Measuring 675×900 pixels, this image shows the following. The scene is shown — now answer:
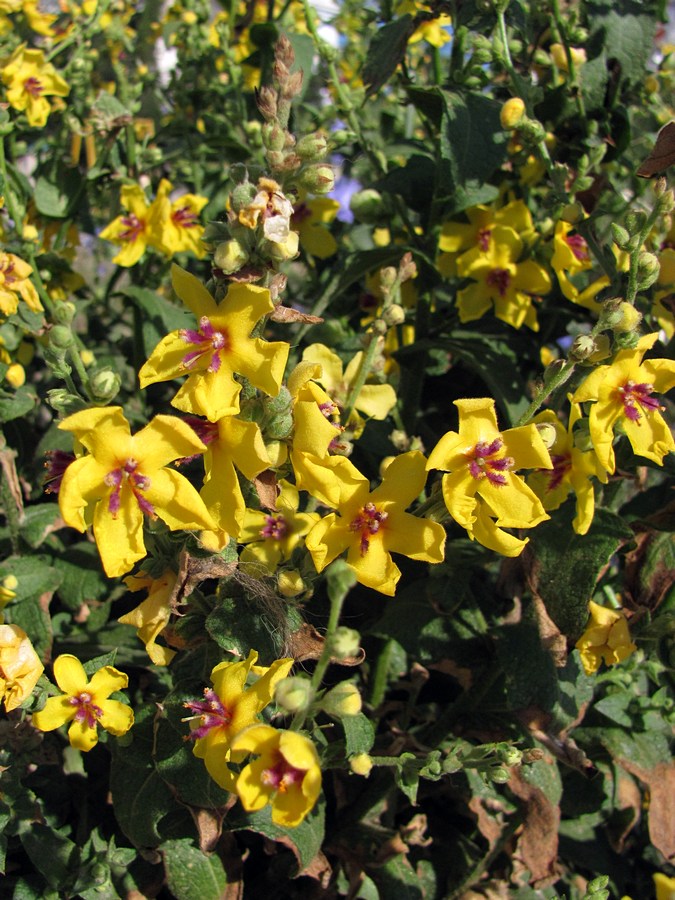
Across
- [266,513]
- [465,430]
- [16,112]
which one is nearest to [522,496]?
[465,430]

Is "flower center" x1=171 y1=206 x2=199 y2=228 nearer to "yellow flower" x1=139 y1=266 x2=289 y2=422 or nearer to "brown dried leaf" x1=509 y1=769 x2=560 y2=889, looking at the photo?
"yellow flower" x1=139 y1=266 x2=289 y2=422

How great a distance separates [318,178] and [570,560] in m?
0.86

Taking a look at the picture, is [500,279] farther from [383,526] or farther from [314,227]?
[383,526]

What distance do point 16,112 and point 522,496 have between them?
5.77ft

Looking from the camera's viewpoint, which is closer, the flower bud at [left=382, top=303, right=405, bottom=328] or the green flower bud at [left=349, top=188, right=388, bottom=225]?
the flower bud at [left=382, top=303, right=405, bottom=328]

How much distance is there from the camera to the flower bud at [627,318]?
4.14ft

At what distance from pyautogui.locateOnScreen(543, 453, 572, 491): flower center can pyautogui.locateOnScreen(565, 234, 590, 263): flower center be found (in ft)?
2.11

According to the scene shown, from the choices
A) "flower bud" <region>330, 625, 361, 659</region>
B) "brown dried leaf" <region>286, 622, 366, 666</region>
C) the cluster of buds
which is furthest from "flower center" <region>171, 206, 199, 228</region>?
"flower bud" <region>330, 625, 361, 659</region>

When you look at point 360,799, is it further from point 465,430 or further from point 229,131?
point 229,131

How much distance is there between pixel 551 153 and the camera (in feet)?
6.78

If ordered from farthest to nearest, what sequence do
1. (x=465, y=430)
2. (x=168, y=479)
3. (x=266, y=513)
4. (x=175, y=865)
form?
(x=175, y=865), (x=266, y=513), (x=465, y=430), (x=168, y=479)

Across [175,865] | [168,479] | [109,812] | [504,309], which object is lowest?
[109,812]

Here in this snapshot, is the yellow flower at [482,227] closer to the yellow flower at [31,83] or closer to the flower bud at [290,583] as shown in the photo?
the flower bud at [290,583]

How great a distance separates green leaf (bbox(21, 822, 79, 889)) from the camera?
5.00 feet
